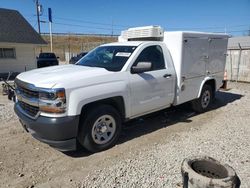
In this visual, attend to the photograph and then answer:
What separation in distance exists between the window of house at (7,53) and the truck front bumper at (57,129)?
15136mm

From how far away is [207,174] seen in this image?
279cm

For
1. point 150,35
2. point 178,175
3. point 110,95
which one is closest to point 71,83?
point 110,95

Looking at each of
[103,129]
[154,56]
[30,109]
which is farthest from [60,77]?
[154,56]

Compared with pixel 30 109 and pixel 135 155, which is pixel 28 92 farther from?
pixel 135 155

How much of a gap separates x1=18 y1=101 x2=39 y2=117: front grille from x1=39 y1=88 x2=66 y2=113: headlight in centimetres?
26

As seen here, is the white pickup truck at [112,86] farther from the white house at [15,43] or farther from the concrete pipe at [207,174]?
the white house at [15,43]

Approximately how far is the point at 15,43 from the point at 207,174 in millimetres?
17275

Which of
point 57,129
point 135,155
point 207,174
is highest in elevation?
point 57,129

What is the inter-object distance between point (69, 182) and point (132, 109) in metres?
1.87

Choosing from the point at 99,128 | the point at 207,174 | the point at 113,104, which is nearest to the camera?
the point at 207,174

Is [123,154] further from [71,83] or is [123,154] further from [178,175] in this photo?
[71,83]

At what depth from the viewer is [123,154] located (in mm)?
4133

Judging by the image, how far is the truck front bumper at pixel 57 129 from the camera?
11.7ft

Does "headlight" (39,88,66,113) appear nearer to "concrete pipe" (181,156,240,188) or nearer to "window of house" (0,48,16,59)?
"concrete pipe" (181,156,240,188)
